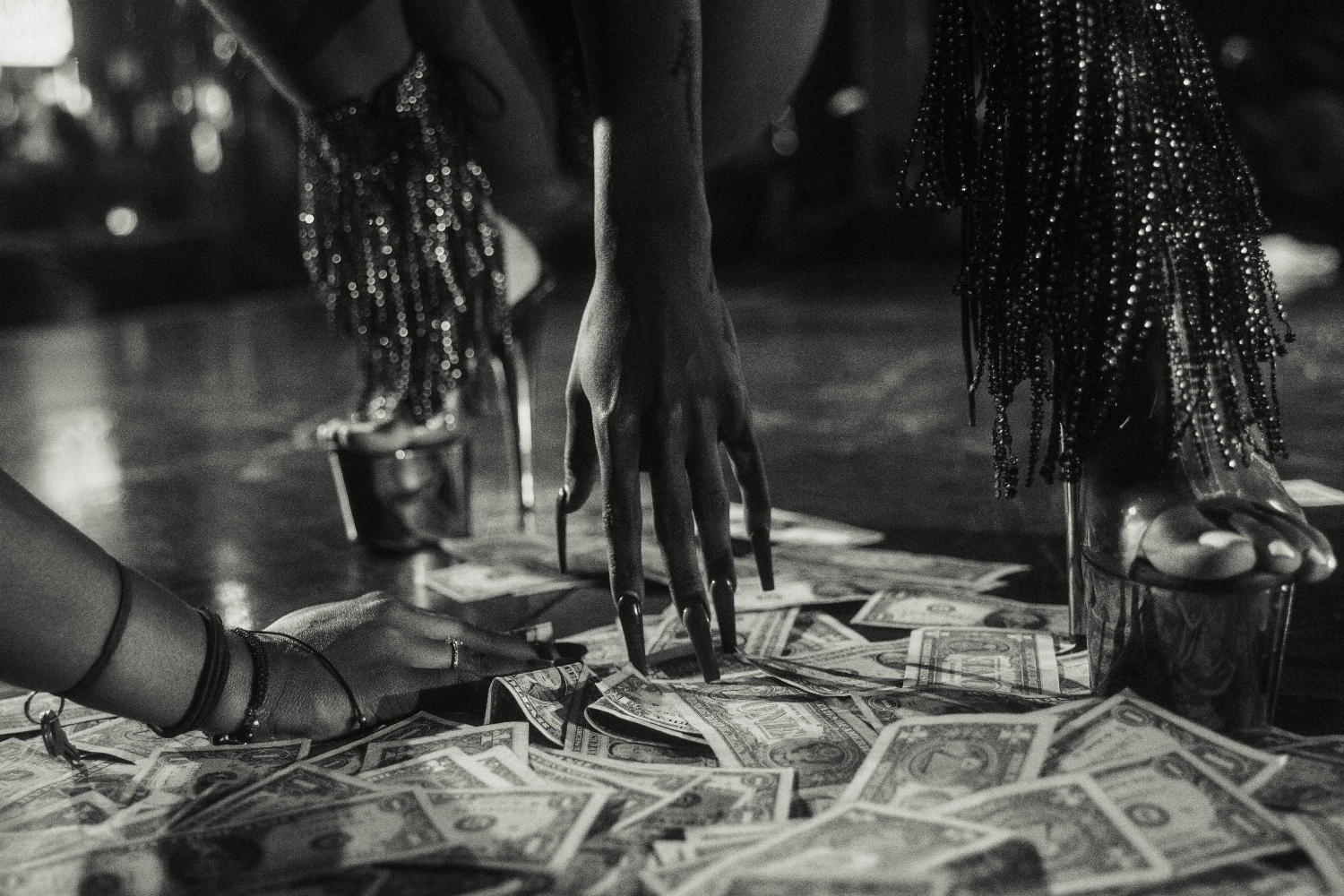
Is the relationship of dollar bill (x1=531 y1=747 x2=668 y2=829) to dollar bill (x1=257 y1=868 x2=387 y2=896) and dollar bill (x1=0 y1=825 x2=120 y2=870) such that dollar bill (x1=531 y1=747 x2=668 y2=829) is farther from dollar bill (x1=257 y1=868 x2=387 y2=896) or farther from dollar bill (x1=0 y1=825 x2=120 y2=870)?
dollar bill (x1=0 y1=825 x2=120 y2=870)

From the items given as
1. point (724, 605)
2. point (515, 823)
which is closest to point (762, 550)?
point (724, 605)

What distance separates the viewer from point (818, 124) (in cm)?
788

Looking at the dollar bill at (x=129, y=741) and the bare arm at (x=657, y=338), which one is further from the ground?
the bare arm at (x=657, y=338)

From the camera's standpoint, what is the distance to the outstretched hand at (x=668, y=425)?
86 cm

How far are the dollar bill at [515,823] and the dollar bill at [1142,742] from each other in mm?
314

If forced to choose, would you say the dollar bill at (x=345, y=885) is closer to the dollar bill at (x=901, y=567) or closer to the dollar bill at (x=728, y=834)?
the dollar bill at (x=728, y=834)

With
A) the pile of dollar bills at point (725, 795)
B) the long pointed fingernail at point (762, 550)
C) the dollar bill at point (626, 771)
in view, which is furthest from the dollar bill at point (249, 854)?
the long pointed fingernail at point (762, 550)

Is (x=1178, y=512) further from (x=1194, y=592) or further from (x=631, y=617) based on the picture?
(x=631, y=617)

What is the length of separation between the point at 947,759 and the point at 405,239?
0.96m

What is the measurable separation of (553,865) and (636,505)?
260mm

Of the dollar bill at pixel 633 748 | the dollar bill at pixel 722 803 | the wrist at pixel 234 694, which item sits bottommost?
the dollar bill at pixel 633 748

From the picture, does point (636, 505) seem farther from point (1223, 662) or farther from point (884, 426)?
point (884, 426)

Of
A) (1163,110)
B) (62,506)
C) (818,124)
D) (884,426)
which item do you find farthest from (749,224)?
(1163,110)

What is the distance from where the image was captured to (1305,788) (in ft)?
2.53
